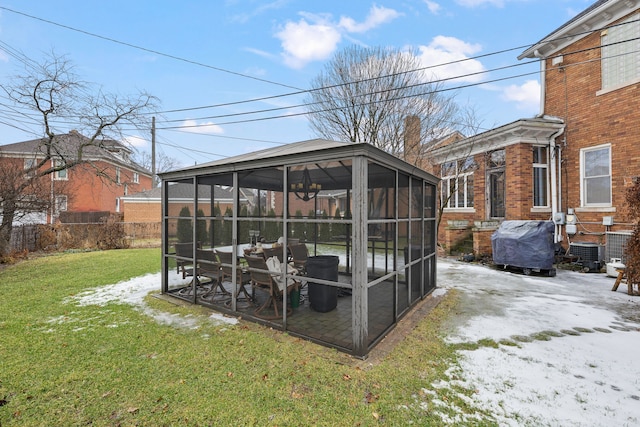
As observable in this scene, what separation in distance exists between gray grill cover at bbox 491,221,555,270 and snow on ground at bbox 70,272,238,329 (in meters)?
8.02

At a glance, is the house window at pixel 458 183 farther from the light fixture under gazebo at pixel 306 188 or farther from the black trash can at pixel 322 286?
the black trash can at pixel 322 286

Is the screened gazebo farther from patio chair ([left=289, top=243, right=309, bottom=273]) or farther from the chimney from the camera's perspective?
the chimney

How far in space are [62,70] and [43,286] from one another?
927 cm

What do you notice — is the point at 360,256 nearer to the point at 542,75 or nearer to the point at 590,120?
the point at 590,120

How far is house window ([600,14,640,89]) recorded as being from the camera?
8023 millimetres

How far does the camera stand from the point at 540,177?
1035 centimetres

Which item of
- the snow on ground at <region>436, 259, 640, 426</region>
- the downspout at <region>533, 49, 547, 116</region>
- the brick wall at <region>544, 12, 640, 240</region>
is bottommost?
the snow on ground at <region>436, 259, 640, 426</region>

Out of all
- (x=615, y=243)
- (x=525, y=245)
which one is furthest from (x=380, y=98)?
(x=615, y=243)

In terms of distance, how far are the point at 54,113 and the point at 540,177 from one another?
19032 mm

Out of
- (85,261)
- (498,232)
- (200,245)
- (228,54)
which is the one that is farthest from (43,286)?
(498,232)

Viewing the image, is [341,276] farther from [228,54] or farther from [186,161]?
[186,161]

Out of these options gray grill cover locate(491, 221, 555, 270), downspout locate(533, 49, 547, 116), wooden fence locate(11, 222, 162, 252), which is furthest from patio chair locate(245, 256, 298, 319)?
wooden fence locate(11, 222, 162, 252)

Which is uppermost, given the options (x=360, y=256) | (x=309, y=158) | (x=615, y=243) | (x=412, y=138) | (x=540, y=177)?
(x=412, y=138)

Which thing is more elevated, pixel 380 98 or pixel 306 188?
pixel 380 98
